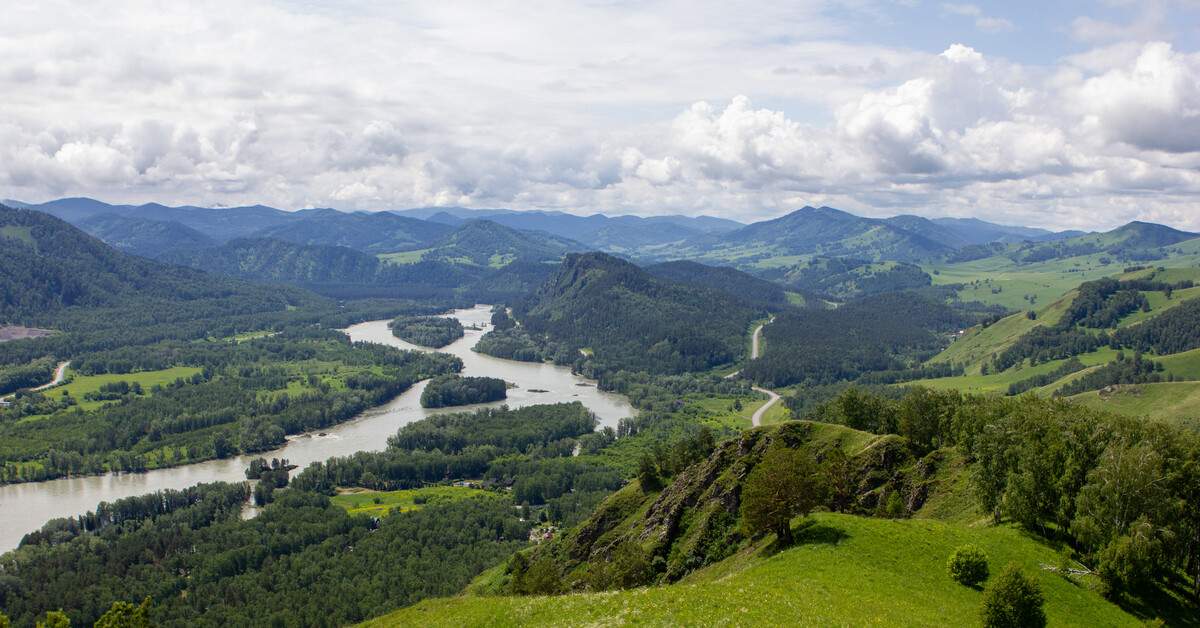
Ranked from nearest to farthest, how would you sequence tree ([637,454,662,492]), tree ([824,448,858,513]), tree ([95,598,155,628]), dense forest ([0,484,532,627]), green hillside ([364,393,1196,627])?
green hillside ([364,393,1196,627]) < tree ([95,598,155,628]) < tree ([824,448,858,513]) < tree ([637,454,662,492]) < dense forest ([0,484,532,627])

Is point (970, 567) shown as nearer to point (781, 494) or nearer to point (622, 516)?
point (781, 494)

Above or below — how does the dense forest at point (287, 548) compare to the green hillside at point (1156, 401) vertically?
below

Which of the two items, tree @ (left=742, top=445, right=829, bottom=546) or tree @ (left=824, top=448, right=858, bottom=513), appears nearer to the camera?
tree @ (left=742, top=445, right=829, bottom=546)

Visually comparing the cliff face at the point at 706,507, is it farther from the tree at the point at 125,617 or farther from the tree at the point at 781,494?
the tree at the point at 125,617

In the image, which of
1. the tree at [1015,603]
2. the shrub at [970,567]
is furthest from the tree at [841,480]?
the tree at [1015,603]

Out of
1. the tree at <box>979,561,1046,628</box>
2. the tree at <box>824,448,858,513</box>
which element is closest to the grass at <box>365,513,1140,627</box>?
the tree at <box>979,561,1046,628</box>

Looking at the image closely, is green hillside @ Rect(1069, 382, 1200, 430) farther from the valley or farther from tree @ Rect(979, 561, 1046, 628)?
tree @ Rect(979, 561, 1046, 628)

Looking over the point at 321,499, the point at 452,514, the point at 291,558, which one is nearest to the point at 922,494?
the point at 452,514
